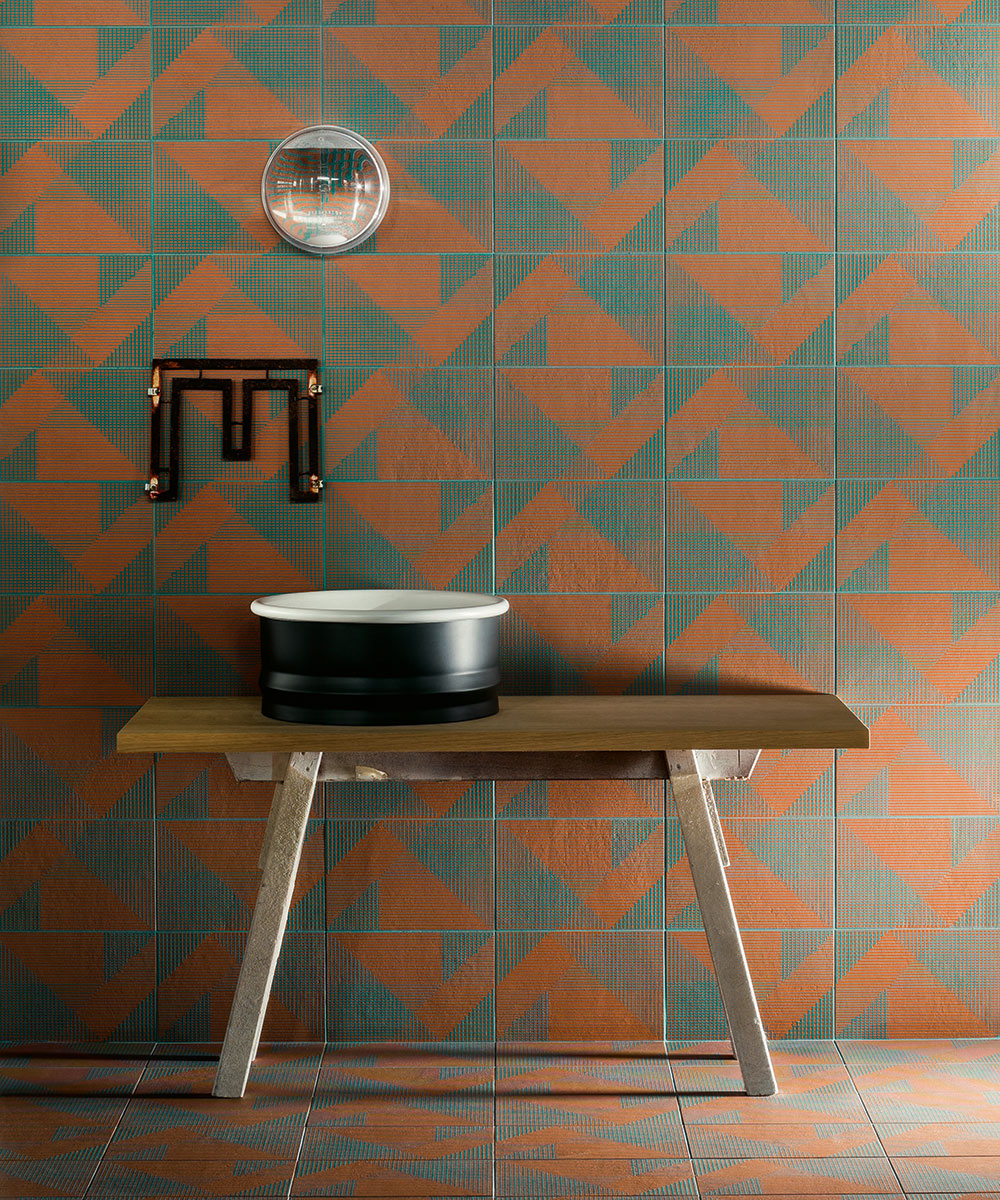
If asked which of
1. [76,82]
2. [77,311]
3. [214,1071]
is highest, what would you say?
[76,82]

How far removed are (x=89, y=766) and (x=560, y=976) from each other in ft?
3.91

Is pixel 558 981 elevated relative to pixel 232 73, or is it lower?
lower

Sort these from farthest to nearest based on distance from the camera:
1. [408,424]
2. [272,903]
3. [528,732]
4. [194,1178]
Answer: [408,424], [272,903], [528,732], [194,1178]

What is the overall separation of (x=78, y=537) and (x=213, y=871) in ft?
2.72

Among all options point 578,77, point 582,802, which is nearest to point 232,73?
point 578,77

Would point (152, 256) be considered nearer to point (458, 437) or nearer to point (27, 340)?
point (27, 340)

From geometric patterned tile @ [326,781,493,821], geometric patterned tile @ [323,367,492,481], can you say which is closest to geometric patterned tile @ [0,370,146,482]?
geometric patterned tile @ [323,367,492,481]

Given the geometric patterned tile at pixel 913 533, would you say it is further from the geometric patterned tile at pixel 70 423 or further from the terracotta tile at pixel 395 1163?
the geometric patterned tile at pixel 70 423

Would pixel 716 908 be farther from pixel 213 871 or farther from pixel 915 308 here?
pixel 915 308

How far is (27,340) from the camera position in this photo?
103 inches

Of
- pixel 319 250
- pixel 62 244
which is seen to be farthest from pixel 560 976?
pixel 62 244

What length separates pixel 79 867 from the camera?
8.77 ft

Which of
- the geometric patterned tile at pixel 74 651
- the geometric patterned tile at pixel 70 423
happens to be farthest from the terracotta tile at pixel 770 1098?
the geometric patterned tile at pixel 70 423

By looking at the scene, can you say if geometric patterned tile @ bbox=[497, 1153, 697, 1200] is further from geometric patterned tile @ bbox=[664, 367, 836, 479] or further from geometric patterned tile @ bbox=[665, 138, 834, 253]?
geometric patterned tile @ bbox=[665, 138, 834, 253]
